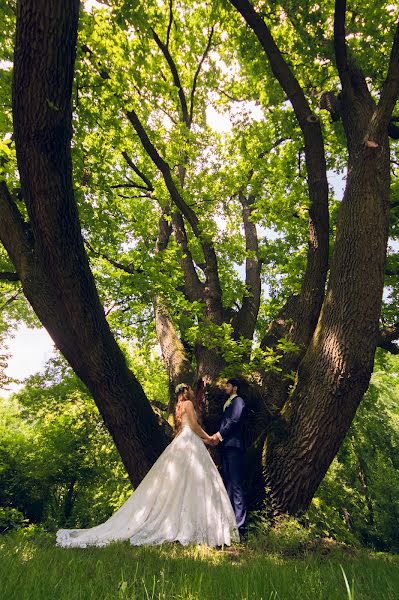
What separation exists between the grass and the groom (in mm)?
1447

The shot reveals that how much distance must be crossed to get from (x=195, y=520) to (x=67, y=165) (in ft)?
14.7

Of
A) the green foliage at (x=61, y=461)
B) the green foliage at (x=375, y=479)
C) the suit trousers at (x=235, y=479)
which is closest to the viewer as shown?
the suit trousers at (x=235, y=479)

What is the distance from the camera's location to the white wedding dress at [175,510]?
474cm

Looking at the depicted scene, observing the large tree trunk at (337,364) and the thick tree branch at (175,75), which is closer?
the large tree trunk at (337,364)

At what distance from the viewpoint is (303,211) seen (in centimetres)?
693

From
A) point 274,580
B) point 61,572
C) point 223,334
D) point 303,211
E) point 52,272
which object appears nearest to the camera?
point 274,580

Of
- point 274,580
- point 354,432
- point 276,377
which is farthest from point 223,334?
point 354,432

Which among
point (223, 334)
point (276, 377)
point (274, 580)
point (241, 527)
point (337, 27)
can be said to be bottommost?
point (241, 527)

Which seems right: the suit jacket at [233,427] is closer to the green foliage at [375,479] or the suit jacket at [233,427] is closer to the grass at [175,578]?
the grass at [175,578]

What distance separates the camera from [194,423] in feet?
19.3

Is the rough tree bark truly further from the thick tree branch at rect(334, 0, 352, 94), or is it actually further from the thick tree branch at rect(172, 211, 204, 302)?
the thick tree branch at rect(172, 211, 204, 302)

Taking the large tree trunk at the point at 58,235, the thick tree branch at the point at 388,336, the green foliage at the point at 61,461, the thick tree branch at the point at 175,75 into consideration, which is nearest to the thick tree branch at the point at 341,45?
the large tree trunk at the point at 58,235

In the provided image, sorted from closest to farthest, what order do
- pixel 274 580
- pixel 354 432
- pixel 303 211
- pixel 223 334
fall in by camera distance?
1. pixel 274 580
2. pixel 223 334
3. pixel 303 211
4. pixel 354 432

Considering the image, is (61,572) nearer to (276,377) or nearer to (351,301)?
(351,301)
